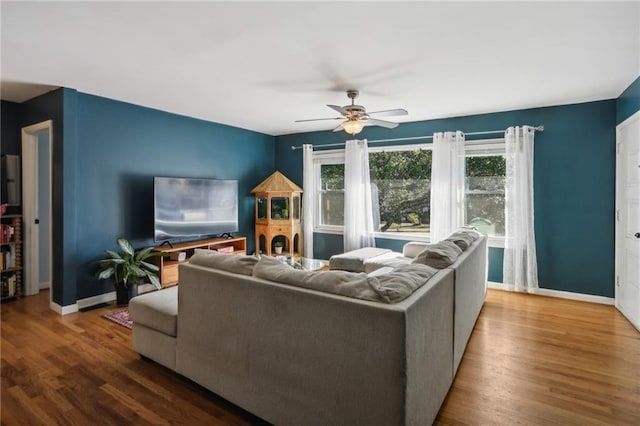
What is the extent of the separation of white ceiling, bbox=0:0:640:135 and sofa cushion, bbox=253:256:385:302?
1.51 m

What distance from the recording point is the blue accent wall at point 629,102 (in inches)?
131

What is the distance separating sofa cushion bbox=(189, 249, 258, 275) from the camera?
2.08m

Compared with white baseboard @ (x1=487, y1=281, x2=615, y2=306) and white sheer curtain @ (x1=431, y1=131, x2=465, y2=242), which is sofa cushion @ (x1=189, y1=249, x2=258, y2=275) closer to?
white sheer curtain @ (x1=431, y1=131, x2=465, y2=242)

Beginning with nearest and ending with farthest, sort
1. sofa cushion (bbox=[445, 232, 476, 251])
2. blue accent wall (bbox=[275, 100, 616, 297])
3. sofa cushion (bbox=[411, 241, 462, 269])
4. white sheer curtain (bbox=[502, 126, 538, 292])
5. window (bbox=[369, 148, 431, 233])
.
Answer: sofa cushion (bbox=[411, 241, 462, 269]) → sofa cushion (bbox=[445, 232, 476, 251]) → blue accent wall (bbox=[275, 100, 616, 297]) → white sheer curtain (bbox=[502, 126, 538, 292]) → window (bbox=[369, 148, 431, 233])

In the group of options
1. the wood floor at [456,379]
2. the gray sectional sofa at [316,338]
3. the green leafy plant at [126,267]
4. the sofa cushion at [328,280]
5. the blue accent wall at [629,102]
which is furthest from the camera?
the green leafy plant at [126,267]

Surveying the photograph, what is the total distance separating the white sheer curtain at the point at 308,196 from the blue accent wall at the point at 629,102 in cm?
411

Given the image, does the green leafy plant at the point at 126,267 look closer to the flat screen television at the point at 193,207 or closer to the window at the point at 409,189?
the flat screen television at the point at 193,207

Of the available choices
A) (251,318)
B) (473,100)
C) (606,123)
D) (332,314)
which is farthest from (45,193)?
(606,123)

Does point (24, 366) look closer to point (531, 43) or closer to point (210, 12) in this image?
point (210, 12)

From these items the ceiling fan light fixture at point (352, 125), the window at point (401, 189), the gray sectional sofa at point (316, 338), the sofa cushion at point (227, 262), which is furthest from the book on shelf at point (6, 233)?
the window at point (401, 189)

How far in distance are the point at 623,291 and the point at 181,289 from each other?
437cm

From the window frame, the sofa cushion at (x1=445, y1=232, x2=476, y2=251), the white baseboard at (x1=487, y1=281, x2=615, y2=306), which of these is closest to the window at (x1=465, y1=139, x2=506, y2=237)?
the white baseboard at (x1=487, y1=281, x2=615, y2=306)

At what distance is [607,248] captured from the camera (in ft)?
13.4

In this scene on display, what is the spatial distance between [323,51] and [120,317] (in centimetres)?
316
